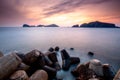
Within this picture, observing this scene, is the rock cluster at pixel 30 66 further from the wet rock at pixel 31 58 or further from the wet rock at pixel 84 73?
the wet rock at pixel 84 73

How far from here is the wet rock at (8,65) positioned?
639 cm

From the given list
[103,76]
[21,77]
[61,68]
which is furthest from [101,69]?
[21,77]

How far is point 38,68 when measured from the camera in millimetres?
8773

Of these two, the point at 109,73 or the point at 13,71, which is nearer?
the point at 13,71

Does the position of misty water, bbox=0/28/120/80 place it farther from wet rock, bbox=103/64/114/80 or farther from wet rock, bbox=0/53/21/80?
wet rock, bbox=0/53/21/80

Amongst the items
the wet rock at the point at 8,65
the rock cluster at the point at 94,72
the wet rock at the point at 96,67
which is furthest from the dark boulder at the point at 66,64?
the wet rock at the point at 8,65

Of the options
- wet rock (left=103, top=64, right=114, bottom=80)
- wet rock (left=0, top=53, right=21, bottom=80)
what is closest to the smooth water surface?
wet rock (left=103, top=64, right=114, bottom=80)

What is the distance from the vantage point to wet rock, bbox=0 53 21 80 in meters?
6.39

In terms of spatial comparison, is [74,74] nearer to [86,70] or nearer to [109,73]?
[86,70]

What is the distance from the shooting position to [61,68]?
34.8 ft

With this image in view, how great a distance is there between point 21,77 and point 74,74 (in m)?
4.69

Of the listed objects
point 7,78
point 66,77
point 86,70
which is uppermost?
point 7,78

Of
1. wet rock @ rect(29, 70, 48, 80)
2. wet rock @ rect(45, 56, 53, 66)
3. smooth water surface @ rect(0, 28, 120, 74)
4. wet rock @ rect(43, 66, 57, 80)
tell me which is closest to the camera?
wet rock @ rect(29, 70, 48, 80)

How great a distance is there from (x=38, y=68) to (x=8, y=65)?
246 cm
